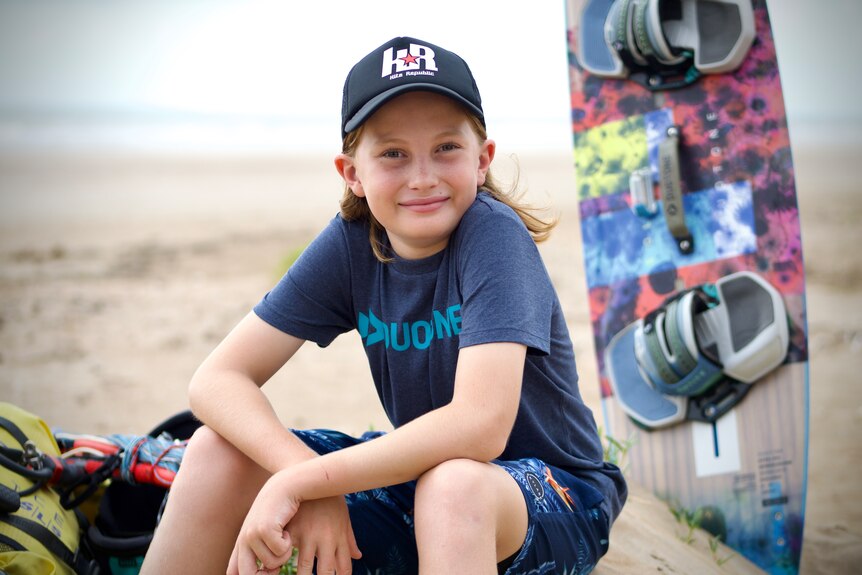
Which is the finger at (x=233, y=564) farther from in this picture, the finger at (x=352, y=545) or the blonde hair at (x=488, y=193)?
the blonde hair at (x=488, y=193)

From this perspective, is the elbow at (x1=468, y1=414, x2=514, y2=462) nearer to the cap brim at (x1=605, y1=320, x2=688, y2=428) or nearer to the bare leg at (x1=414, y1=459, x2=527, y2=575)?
the bare leg at (x1=414, y1=459, x2=527, y2=575)

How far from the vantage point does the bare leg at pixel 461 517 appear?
1419 mm

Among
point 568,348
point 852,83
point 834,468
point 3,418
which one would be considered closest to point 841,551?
point 834,468

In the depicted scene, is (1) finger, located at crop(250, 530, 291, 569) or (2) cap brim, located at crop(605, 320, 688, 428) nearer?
(1) finger, located at crop(250, 530, 291, 569)

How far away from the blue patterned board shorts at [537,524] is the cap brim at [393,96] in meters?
0.67

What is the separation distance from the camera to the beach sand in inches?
146

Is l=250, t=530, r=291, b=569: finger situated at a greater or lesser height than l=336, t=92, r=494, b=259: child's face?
lesser

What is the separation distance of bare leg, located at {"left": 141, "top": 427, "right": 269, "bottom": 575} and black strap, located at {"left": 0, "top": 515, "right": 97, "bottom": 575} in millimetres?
395

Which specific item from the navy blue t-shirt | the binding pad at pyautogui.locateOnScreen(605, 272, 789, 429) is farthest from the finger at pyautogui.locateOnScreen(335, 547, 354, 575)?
the binding pad at pyautogui.locateOnScreen(605, 272, 789, 429)

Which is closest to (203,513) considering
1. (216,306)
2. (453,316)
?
(453,316)

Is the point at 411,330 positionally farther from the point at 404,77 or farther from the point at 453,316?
the point at 404,77

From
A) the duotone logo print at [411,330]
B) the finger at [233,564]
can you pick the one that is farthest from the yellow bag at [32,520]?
the duotone logo print at [411,330]

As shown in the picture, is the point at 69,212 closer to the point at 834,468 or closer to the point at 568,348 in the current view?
the point at 834,468

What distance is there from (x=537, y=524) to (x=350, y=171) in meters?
0.85
